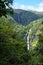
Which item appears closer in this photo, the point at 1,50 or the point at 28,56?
→ the point at 1,50

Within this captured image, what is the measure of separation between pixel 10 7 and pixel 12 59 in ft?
57.5

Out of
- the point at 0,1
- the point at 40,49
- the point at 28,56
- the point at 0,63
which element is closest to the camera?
the point at 0,1

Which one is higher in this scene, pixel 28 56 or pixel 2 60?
pixel 2 60

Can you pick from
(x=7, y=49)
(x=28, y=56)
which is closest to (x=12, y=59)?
(x=7, y=49)

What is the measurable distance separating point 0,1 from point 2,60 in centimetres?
1255

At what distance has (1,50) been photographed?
29.4m

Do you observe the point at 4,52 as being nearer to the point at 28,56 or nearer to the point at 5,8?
the point at 5,8

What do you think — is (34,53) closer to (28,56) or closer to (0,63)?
(28,56)

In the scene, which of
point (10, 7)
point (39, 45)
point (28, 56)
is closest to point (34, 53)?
point (39, 45)

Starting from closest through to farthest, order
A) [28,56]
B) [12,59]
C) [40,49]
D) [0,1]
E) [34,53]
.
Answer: [0,1], [12,59], [40,49], [34,53], [28,56]

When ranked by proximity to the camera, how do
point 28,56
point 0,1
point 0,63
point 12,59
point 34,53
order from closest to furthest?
point 0,1 → point 0,63 → point 12,59 → point 34,53 → point 28,56

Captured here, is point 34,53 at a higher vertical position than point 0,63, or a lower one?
lower

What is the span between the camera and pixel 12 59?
35375mm

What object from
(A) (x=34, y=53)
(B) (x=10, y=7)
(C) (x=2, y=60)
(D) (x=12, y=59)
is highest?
(B) (x=10, y=7)
